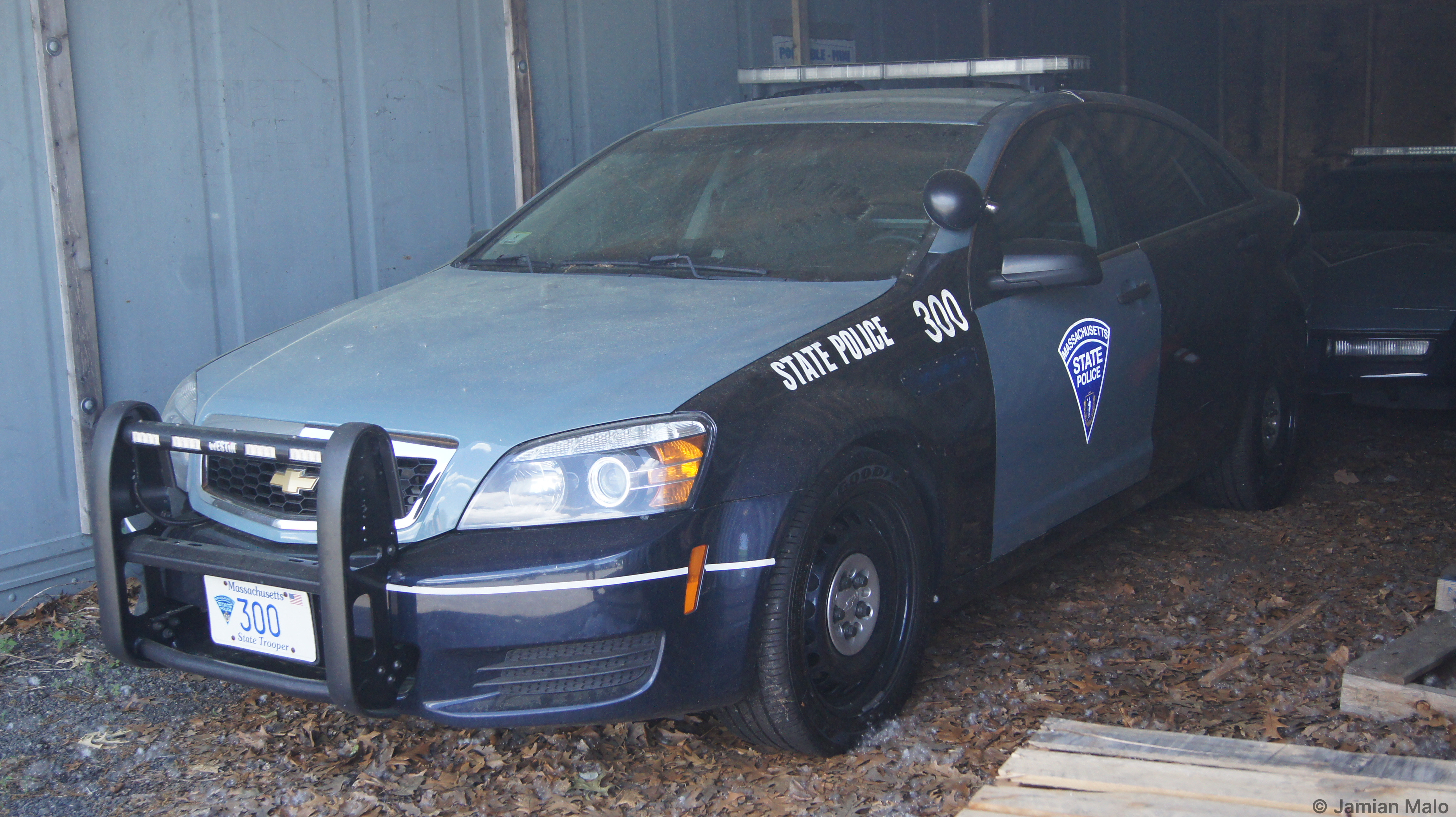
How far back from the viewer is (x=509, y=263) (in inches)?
154

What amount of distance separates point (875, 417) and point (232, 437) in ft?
4.62

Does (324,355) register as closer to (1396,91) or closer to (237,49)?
(237,49)

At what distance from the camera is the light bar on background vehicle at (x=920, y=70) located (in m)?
4.33

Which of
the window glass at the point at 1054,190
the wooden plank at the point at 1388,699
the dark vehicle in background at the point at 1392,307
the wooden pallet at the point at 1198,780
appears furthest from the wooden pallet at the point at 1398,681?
the dark vehicle in background at the point at 1392,307

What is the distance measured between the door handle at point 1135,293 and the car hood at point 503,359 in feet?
3.34

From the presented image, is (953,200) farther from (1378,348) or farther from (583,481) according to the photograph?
(1378,348)

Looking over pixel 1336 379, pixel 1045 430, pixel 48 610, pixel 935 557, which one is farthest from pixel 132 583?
pixel 1336 379

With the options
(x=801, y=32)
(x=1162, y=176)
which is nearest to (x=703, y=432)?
(x=1162, y=176)

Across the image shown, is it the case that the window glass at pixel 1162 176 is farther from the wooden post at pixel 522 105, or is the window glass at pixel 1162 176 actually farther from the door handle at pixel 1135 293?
the wooden post at pixel 522 105

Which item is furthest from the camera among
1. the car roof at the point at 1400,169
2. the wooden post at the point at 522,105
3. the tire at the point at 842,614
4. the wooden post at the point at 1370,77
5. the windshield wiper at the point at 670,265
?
the wooden post at the point at 1370,77

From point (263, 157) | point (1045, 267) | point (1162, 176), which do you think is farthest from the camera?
point (263, 157)

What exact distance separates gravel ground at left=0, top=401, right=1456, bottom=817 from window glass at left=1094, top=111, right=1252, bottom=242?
4.02ft

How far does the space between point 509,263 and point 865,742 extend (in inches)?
71.0

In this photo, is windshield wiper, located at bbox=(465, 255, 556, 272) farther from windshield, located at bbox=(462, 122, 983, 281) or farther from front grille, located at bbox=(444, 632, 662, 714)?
front grille, located at bbox=(444, 632, 662, 714)
